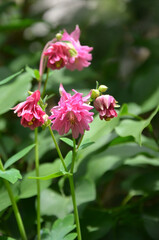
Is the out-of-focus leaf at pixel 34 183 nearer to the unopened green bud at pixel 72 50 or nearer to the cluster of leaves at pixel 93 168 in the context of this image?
the cluster of leaves at pixel 93 168

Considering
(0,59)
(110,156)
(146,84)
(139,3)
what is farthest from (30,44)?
(110,156)

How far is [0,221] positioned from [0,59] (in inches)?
62.1

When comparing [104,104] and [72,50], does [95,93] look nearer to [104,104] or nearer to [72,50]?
[104,104]

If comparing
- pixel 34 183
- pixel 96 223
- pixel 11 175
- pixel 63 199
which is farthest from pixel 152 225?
pixel 11 175

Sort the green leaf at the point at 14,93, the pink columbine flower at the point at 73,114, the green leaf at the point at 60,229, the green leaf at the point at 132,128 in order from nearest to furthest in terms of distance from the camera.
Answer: the pink columbine flower at the point at 73,114, the green leaf at the point at 60,229, the green leaf at the point at 132,128, the green leaf at the point at 14,93

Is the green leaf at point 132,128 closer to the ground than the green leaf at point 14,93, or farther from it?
closer to the ground

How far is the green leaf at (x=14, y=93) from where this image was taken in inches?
42.9

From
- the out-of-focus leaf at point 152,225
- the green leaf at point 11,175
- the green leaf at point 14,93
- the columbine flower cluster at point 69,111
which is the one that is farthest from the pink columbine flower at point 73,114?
the out-of-focus leaf at point 152,225

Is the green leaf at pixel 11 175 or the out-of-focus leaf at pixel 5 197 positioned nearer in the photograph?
the green leaf at pixel 11 175

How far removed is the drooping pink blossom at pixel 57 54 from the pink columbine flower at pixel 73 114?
0.69 ft

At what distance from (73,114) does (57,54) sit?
0.86ft

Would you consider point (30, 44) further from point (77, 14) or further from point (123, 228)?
point (123, 228)

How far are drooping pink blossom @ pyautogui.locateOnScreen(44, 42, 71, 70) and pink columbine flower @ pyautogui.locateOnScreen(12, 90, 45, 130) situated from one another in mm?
200

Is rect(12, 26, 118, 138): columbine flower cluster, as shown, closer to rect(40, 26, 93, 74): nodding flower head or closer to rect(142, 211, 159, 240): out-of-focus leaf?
rect(40, 26, 93, 74): nodding flower head
